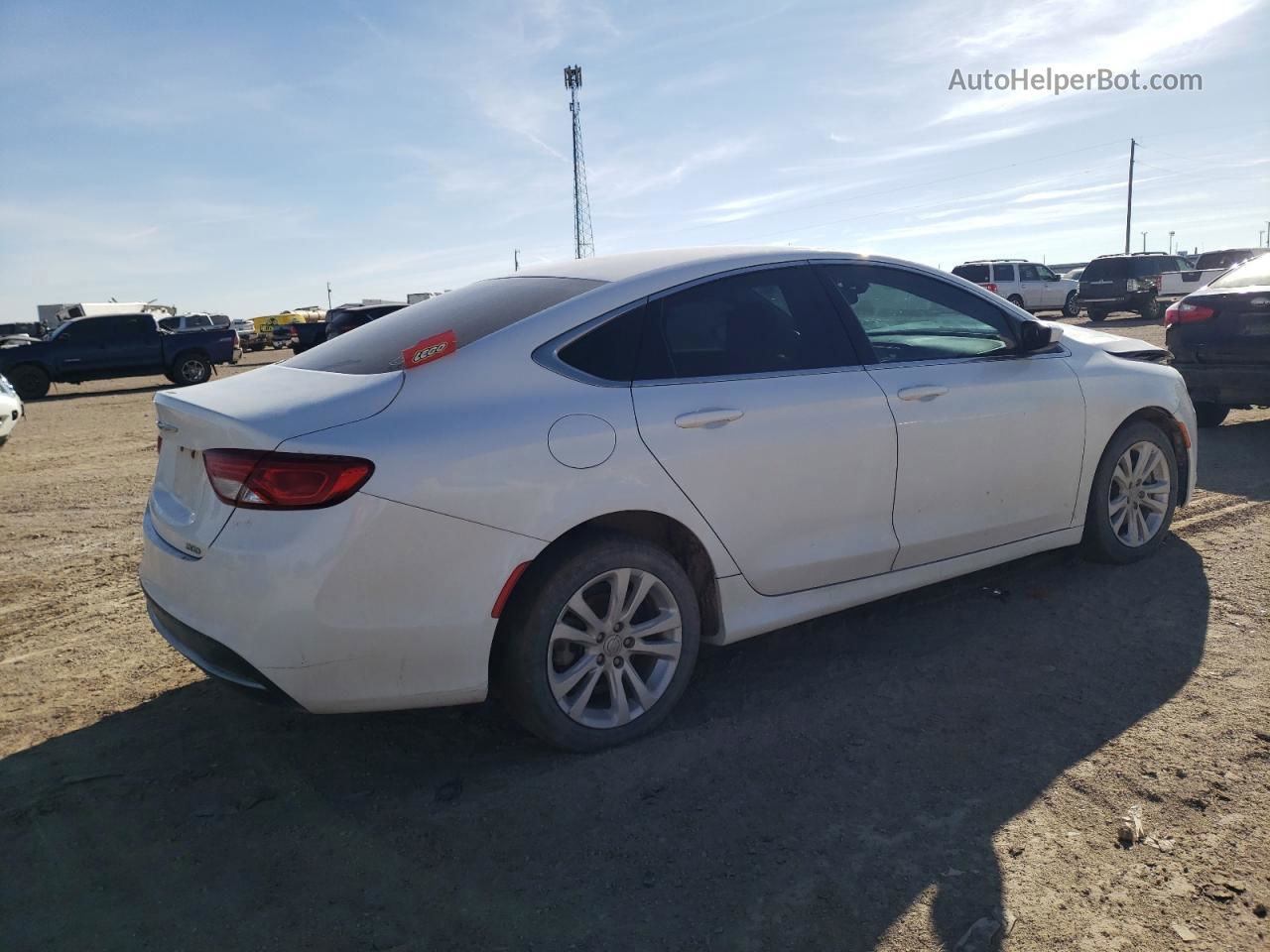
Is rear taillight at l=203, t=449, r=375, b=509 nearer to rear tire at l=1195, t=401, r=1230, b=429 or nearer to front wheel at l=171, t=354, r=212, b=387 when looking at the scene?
rear tire at l=1195, t=401, r=1230, b=429

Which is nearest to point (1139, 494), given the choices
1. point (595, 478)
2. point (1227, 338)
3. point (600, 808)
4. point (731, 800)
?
point (731, 800)

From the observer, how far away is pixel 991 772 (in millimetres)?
2998

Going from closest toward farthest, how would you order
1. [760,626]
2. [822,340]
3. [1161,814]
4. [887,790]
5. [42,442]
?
[1161,814]
[887,790]
[760,626]
[822,340]
[42,442]

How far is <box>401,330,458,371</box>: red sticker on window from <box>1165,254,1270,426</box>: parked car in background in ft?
23.1

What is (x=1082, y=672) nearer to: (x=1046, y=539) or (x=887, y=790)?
(x=1046, y=539)

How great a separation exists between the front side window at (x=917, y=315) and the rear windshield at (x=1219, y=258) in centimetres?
2562

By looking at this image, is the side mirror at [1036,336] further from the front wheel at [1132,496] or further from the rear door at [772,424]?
the rear door at [772,424]

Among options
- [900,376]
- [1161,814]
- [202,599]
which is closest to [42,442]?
[202,599]

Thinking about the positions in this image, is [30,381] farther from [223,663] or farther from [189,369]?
[223,663]

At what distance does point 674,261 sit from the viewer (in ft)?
12.0

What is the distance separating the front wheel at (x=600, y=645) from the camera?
118 inches

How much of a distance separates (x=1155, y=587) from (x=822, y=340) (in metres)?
2.18

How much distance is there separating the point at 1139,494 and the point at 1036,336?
3.95 ft

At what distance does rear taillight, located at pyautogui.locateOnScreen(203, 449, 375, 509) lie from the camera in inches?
107
